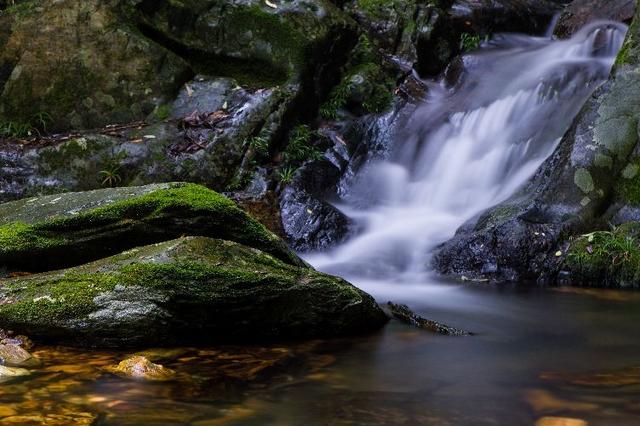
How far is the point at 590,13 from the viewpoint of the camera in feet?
39.2

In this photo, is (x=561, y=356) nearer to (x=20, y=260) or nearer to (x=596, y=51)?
(x=20, y=260)

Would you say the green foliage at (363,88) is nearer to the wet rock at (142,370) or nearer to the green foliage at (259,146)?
the green foliage at (259,146)

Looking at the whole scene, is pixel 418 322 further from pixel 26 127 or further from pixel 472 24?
pixel 472 24

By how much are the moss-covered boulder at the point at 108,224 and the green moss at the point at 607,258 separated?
372 centimetres

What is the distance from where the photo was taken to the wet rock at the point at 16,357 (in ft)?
10.5

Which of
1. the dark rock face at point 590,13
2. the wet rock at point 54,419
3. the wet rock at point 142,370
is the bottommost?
the wet rock at point 54,419

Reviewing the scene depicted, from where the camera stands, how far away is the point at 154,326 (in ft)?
11.8

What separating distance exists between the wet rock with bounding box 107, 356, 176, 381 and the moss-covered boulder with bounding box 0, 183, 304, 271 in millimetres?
1298

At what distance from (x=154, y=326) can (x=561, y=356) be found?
252cm

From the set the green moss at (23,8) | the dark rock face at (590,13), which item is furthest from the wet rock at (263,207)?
the dark rock face at (590,13)

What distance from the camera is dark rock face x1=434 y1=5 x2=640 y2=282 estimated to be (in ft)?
21.3

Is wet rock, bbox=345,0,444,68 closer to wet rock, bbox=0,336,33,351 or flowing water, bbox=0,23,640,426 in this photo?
flowing water, bbox=0,23,640,426

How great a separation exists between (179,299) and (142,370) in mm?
593

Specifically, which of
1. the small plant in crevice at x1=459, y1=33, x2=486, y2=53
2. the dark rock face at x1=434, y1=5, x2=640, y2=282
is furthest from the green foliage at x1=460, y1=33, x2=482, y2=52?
the dark rock face at x1=434, y1=5, x2=640, y2=282
